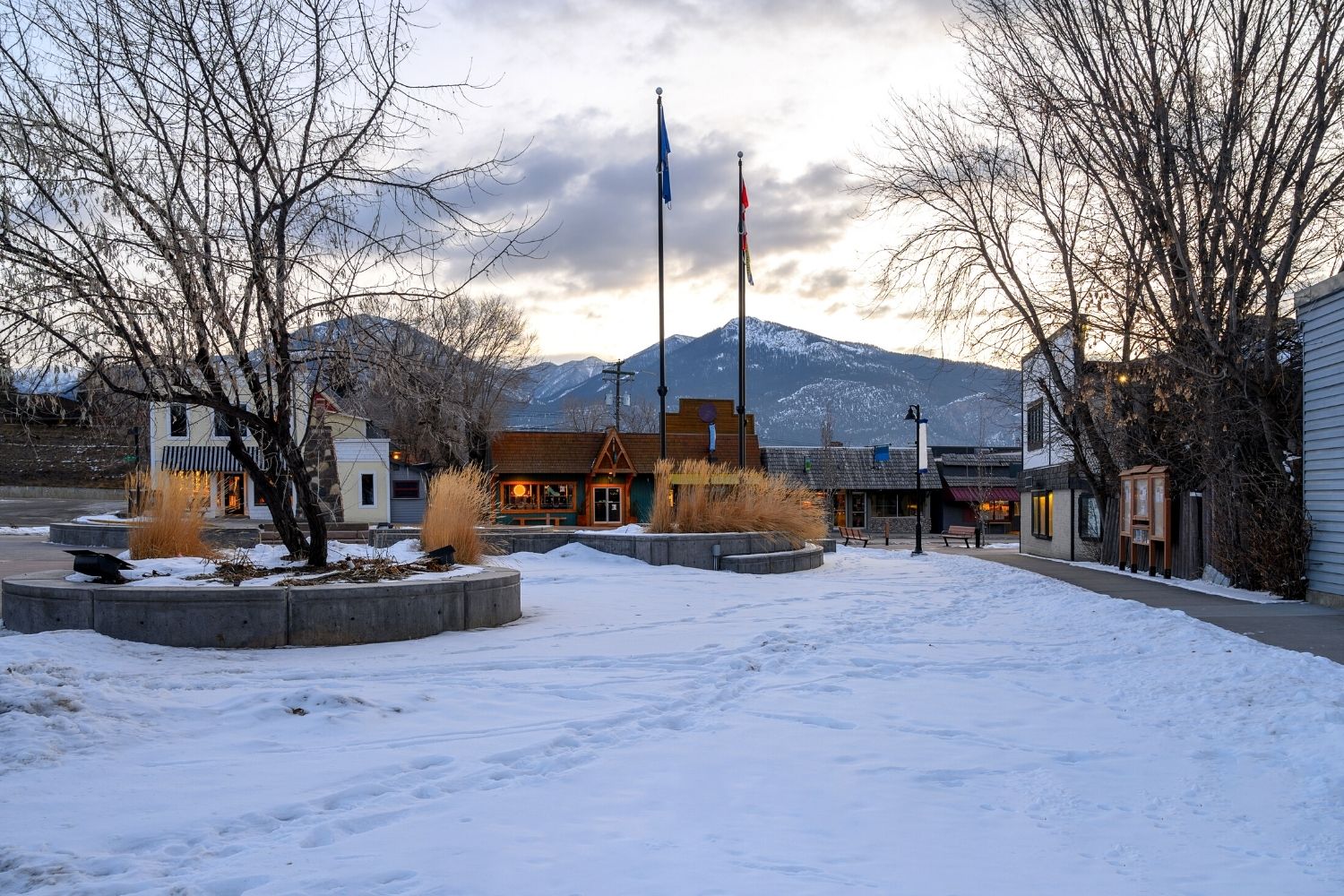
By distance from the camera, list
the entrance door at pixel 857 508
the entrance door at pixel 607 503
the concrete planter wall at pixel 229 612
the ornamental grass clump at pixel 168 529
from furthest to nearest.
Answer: the entrance door at pixel 857 508, the entrance door at pixel 607 503, the ornamental grass clump at pixel 168 529, the concrete planter wall at pixel 229 612

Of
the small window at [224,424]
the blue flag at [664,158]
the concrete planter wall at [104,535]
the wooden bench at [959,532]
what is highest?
the blue flag at [664,158]

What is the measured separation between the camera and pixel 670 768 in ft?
17.3

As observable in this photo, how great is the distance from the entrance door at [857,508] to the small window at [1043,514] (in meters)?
22.3

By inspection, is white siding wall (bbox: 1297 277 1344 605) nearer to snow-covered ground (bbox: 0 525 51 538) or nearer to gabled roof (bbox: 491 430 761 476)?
gabled roof (bbox: 491 430 761 476)

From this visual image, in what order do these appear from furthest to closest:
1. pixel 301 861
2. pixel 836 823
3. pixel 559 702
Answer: pixel 559 702 < pixel 836 823 < pixel 301 861

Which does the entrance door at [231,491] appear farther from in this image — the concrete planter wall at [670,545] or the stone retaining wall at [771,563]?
the stone retaining wall at [771,563]

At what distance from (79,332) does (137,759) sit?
512cm

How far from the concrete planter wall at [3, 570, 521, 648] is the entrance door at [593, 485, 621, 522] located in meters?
28.1

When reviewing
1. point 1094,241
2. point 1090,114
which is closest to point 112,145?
point 1090,114

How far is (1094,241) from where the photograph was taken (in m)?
19.7

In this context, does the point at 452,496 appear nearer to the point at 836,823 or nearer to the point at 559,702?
the point at 559,702

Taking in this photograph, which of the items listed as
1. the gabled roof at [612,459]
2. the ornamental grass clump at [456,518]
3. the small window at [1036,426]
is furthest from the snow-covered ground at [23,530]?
the small window at [1036,426]

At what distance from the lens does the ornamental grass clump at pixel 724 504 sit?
725 inches

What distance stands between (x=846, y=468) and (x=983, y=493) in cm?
763
